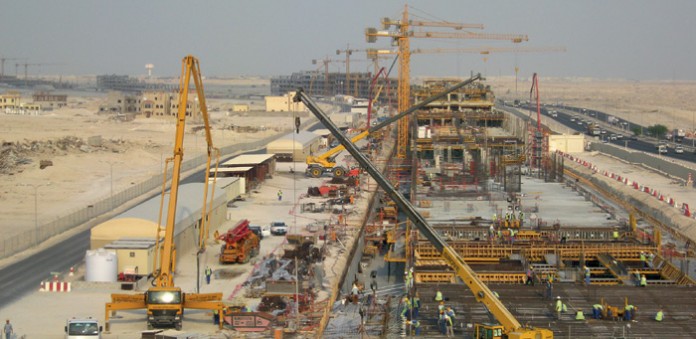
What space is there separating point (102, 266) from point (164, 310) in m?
6.67

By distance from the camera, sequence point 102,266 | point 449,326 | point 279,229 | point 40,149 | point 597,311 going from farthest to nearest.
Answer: point 40,149
point 279,229
point 102,266
point 597,311
point 449,326

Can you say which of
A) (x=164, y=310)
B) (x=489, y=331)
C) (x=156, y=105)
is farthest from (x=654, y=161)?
(x=156, y=105)

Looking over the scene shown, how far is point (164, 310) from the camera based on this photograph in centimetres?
3158

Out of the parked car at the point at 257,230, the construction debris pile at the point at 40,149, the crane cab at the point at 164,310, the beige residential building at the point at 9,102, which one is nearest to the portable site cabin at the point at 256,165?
the construction debris pile at the point at 40,149

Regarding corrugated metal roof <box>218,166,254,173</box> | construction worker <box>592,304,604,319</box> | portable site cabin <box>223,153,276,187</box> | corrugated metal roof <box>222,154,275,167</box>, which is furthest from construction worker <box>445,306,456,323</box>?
corrugated metal roof <box>222,154,275,167</box>

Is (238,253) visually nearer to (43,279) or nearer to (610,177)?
(43,279)

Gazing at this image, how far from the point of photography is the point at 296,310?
32906mm

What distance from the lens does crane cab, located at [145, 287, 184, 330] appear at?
31.5 m

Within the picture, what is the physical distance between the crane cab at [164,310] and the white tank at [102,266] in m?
6.23

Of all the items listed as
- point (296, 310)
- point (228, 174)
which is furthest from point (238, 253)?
point (228, 174)

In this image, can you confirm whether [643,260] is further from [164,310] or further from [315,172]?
[315,172]

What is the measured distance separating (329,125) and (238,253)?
13.3 metres

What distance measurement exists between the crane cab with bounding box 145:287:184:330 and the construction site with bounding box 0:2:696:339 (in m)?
0.04

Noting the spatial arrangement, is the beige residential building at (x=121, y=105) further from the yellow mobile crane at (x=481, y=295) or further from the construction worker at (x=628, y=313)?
the yellow mobile crane at (x=481, y=295)
